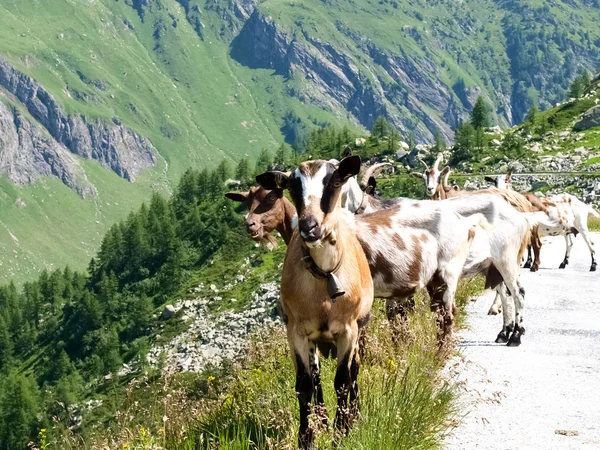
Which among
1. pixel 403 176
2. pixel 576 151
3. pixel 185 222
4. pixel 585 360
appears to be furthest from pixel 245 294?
pixel 585 360

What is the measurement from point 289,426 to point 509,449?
2.83 meters

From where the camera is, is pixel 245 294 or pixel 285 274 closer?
pixel 285 274

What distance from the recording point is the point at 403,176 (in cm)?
14625

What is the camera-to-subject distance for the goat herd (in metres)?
7.65

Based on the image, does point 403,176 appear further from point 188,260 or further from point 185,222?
point 185,222

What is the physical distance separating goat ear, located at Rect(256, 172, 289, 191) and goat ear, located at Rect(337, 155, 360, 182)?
2.17ft

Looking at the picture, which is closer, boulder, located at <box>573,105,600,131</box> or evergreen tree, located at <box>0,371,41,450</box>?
boulder, located at <box>573,105,600,131</box>

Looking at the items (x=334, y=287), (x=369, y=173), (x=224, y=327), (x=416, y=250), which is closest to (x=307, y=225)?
(x=334, y=287)

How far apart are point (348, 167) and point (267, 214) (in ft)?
23.4

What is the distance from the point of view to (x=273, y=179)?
8.05 meters

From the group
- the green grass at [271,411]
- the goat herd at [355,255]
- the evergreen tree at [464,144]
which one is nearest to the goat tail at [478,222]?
the goat herd at [355,255]

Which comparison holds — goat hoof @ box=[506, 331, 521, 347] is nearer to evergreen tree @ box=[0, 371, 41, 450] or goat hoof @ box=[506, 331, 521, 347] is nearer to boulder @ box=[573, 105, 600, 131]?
boulder @ box=[573, 105, 600, 131]

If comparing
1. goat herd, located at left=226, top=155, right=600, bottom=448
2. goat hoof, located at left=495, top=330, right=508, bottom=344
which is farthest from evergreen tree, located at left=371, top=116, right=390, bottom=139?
goat hoof, located at left=495, top=330, right=508, bottom=344

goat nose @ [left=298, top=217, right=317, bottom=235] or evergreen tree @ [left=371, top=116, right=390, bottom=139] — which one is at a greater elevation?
goat nose @ [left=298, top=217, right=317, bottom=235]
